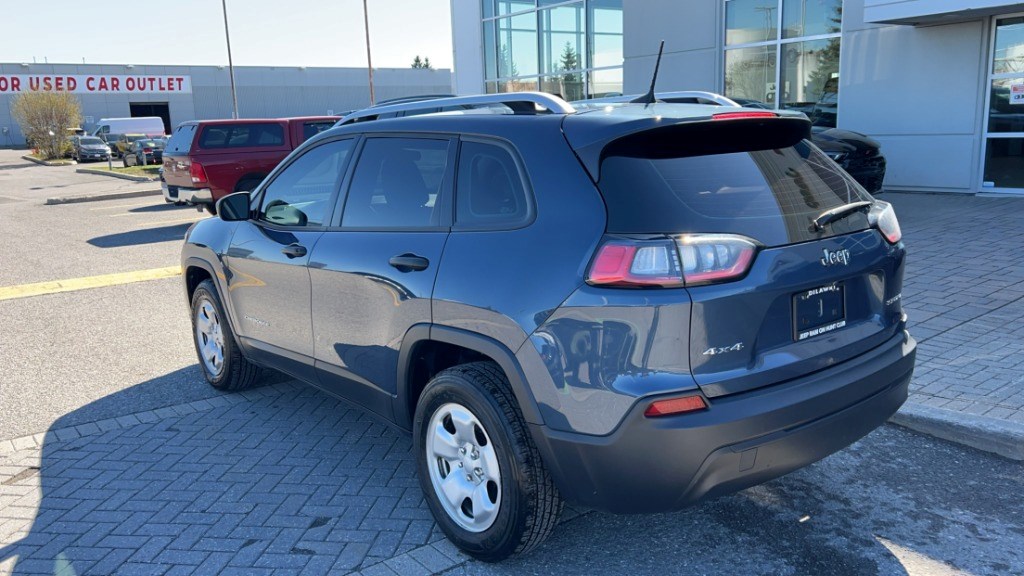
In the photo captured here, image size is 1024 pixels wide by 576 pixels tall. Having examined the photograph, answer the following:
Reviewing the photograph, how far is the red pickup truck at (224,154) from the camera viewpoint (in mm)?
14648

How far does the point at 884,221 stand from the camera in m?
3.39

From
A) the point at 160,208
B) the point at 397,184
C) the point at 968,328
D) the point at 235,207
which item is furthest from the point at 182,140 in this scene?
the point at 968,328

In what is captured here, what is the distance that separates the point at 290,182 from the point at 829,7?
1234cm

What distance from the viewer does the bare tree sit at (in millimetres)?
43812

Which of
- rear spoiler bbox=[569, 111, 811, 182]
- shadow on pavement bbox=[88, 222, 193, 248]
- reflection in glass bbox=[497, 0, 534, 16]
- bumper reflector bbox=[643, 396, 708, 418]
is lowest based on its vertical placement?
shadow on pavement bbox=[88, 222, 193, 248]

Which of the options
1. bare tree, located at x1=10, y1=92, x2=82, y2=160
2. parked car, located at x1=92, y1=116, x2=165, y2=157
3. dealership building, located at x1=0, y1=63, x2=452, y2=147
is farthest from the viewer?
dealership building, located at x1=0, y1=63, x2=452, y2=147

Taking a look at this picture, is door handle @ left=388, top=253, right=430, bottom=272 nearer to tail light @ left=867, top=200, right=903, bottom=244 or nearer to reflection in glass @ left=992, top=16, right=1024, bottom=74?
tail light @ left=867, top=200, right=903, bottom=244

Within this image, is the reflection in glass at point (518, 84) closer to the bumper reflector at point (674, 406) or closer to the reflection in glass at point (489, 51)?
the reflection in glass at point (489, 51)

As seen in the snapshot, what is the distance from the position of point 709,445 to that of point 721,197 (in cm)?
86

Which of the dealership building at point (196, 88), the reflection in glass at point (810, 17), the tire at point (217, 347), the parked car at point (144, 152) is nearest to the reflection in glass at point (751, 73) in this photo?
the reflection in glass at point (810, 17)

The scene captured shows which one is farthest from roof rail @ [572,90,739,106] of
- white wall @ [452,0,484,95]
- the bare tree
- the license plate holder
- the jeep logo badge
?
the bare tree

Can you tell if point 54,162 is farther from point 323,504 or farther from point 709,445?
point 709,445

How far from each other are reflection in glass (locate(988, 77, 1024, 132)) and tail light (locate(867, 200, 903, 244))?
1064 cm

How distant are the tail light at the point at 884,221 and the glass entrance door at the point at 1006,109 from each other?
10638 mm
